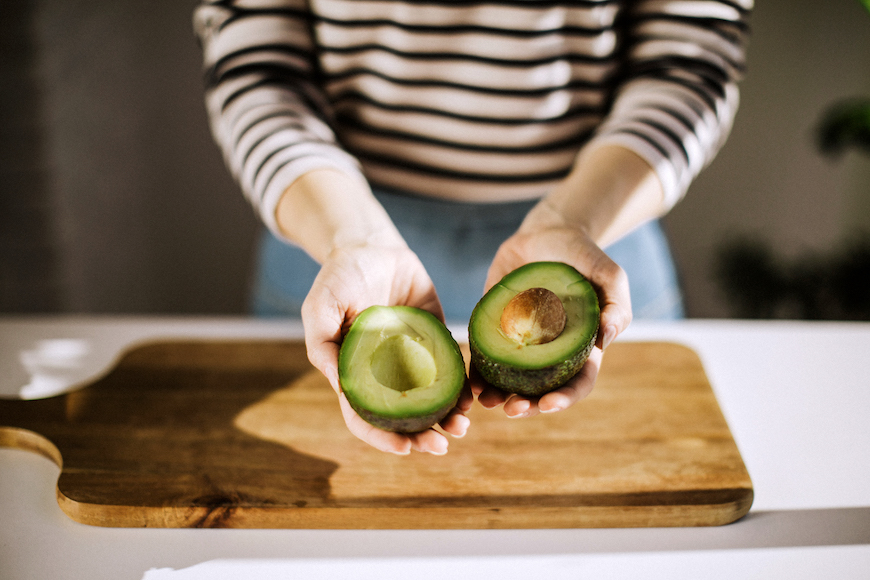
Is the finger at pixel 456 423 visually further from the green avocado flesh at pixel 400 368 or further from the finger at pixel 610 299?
the finger at pixel 610 299

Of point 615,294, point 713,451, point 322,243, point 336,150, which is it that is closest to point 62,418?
point 322,243

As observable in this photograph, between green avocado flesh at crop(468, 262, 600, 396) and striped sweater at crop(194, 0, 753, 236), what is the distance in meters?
0.34

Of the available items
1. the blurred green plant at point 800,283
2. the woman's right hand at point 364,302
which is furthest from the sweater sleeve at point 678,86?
the blurred green plant at point 800,283

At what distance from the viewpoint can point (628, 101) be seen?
108cm

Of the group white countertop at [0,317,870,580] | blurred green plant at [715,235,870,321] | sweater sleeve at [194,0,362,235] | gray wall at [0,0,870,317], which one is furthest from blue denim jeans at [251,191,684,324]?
gray wall at [0,0,870,317]

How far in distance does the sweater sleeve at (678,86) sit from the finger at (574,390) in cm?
38

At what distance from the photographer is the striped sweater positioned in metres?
1.04

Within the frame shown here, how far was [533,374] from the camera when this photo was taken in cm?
72

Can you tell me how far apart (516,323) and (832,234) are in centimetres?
226

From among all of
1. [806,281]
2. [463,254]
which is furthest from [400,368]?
[806,281]

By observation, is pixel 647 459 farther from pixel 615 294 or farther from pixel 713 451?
pixel 615 294

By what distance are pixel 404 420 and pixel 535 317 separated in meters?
0.19

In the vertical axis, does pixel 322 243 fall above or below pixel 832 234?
above

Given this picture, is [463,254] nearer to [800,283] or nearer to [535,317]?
[535,317]
